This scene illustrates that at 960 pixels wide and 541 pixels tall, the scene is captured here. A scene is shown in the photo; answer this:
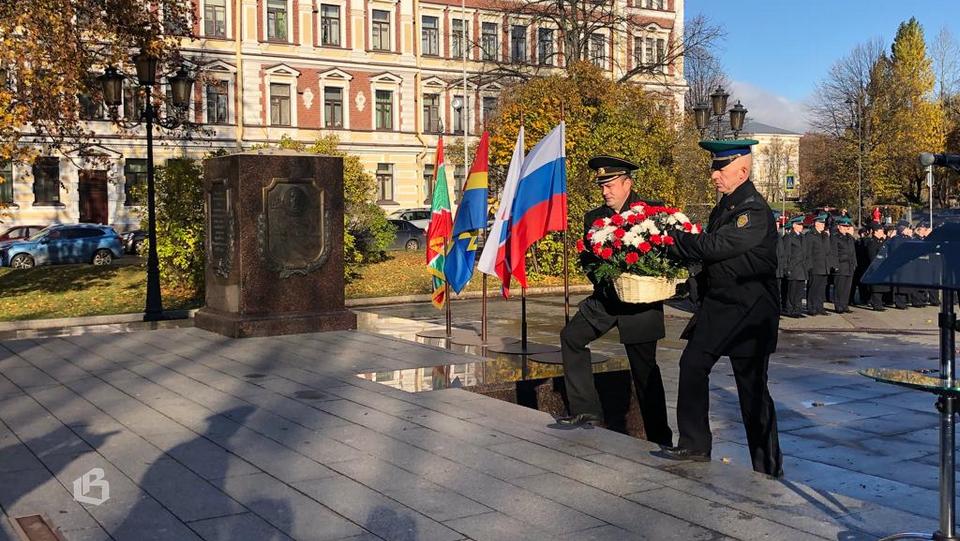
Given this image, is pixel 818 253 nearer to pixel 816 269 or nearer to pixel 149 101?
pixel 816 269

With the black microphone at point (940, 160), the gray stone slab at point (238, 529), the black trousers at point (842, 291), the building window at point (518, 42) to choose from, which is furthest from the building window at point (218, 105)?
the black microphone at point (940, 160)

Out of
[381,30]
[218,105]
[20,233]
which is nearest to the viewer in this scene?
[20,233]

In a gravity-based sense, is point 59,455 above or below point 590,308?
below

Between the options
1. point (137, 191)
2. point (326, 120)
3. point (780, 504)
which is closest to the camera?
point (780, 504)

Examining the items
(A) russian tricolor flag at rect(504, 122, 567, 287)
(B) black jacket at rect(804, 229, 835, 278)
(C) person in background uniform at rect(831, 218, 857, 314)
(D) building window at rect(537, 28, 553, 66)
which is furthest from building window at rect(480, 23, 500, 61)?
(A) russian tricolor flag at rect(504, 122, 567, 287)

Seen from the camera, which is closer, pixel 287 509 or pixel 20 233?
pixel 287 509

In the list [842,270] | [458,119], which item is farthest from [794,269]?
[458,119]

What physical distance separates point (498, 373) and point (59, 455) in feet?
13.0

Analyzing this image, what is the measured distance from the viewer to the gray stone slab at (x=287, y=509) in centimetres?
470

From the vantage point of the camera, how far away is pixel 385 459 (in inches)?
240

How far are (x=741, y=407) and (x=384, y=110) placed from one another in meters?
52.4

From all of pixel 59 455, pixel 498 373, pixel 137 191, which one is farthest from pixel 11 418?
pixel 137 191

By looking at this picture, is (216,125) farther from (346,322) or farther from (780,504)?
(780,504)

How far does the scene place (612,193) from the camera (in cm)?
693
